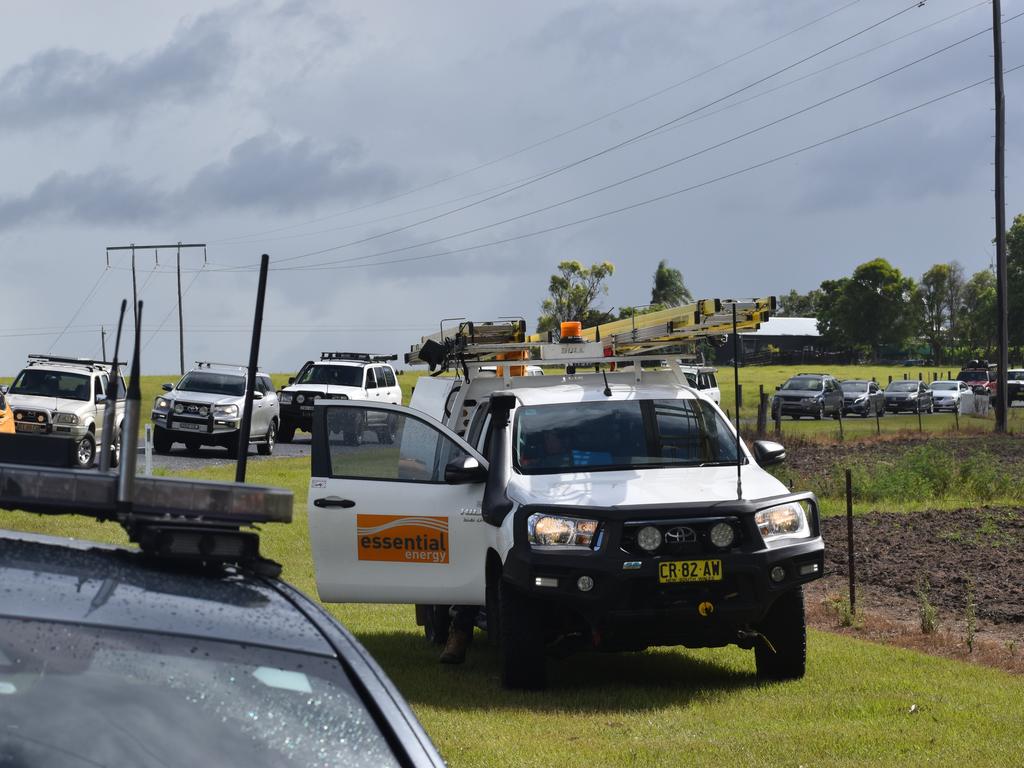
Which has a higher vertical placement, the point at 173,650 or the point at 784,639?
the point at 173,650

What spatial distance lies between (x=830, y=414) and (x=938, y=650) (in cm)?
4607

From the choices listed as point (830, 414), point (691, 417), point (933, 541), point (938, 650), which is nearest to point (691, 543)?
point (691, 417)

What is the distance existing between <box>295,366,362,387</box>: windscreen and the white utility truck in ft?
89.3

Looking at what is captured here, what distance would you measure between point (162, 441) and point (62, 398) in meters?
5.24

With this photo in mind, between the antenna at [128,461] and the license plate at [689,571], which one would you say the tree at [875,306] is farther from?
the antenna at [128,461]

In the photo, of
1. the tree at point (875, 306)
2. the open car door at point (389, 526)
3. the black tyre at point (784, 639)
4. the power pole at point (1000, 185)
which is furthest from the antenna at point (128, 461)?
the tree at point (875, 306)

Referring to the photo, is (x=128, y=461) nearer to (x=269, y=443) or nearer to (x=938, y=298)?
(x=269, y=443)

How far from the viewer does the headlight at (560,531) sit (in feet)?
28.3

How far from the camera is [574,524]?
8.66 m

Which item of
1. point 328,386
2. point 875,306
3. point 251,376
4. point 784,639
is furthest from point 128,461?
point 875,306

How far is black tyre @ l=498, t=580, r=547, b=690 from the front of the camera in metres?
8.73

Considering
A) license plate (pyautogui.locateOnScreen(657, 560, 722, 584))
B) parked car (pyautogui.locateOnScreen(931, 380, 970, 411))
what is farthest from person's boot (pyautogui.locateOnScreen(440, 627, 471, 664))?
parked car (pyautogui.locateOnScreen(931, 380, 970, 411))

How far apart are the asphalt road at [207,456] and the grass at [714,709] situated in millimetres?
18197

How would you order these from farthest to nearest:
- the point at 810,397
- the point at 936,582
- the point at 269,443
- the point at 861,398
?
the point at 861,398 → the point at 810,397 → the point at 269,443 → the point at 936,582
